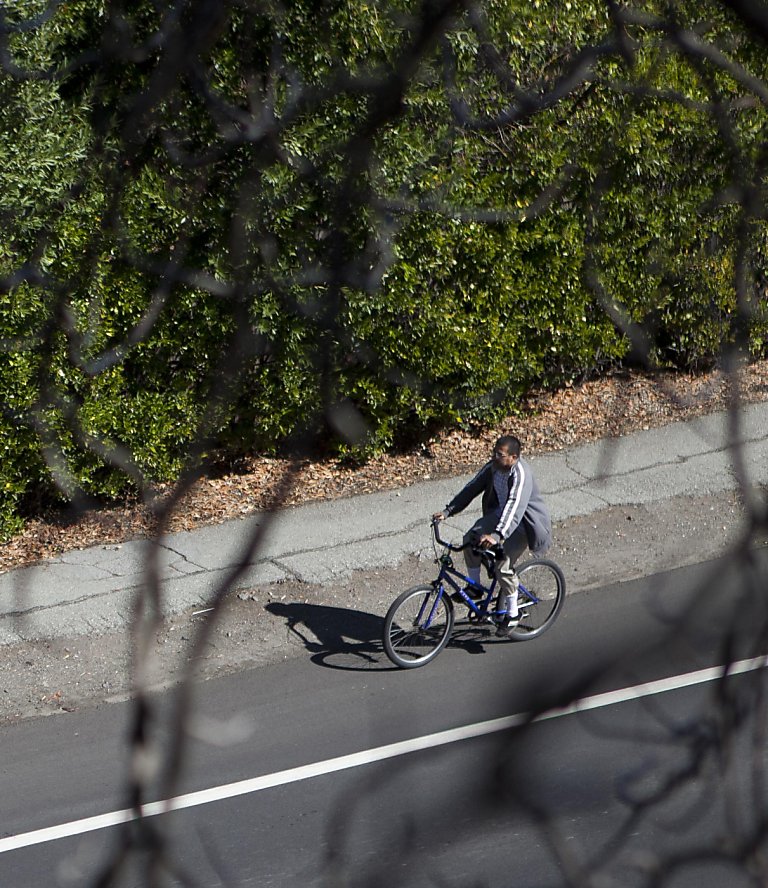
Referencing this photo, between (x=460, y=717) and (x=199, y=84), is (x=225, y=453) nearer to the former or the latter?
(x=460, y=717)

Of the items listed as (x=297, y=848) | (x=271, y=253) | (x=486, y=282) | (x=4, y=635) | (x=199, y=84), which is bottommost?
(x=297, y=848)

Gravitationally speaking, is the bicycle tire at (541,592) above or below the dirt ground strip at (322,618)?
below

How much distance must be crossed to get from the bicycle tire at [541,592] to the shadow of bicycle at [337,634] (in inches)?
41.7

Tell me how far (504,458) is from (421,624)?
1278 mm

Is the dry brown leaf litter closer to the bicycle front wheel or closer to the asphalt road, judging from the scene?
the bicycle front wheel

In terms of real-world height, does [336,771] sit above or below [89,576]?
below

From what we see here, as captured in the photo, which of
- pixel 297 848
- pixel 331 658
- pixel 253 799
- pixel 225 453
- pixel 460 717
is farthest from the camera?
pixel 225 453

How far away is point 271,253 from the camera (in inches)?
66.1

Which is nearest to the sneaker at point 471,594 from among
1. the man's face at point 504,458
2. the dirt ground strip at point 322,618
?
the dirt ground strip at point 322,618

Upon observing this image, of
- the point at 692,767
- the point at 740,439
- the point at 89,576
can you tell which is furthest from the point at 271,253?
the point at 89,576

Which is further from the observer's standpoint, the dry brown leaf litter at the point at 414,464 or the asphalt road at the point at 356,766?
the dry brown leaf litter at the point at 414,464

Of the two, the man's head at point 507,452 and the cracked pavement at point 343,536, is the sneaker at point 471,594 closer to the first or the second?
the man's head at point 507,452

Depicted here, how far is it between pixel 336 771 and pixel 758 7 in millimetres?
5486

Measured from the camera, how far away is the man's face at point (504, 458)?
7789 millimetres
